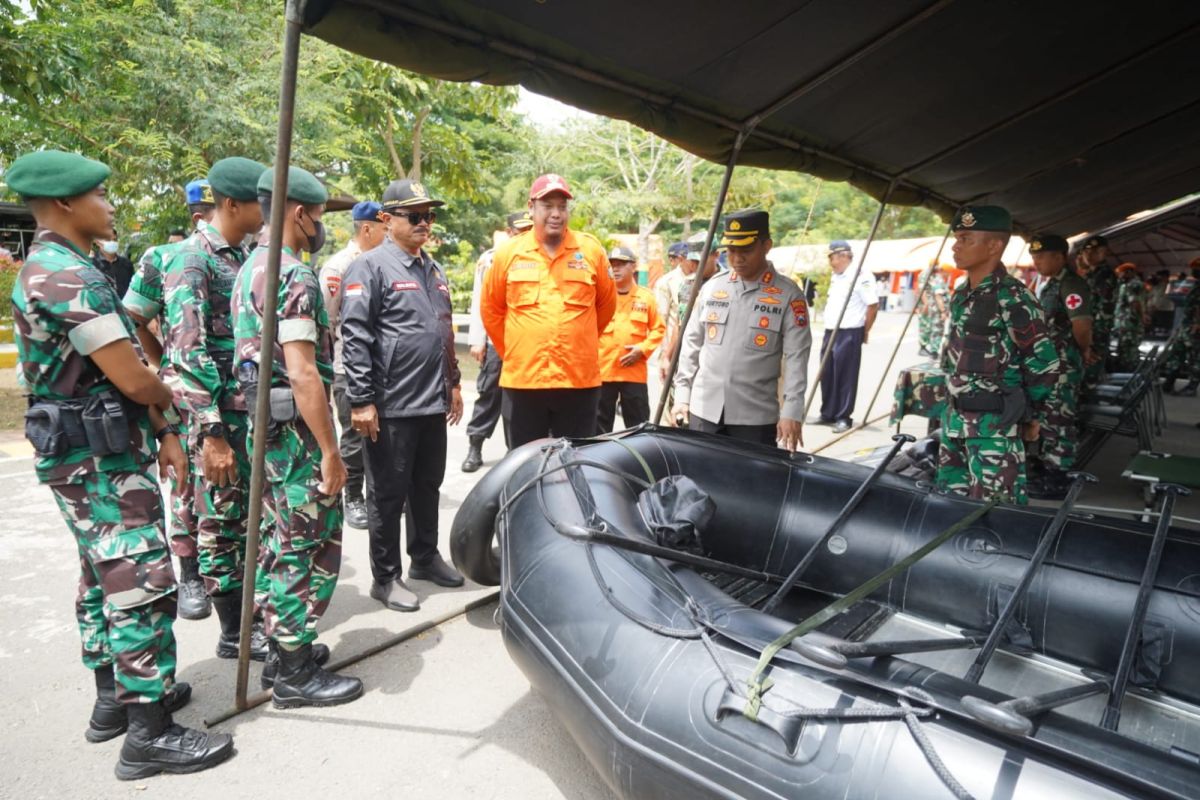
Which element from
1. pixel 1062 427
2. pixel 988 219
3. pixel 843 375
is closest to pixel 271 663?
pixel 988 219

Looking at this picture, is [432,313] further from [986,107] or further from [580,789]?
[986,107]

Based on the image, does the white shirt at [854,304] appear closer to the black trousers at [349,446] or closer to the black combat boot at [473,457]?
the black combat boot at [473,457]

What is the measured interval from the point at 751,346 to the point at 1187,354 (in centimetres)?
1019

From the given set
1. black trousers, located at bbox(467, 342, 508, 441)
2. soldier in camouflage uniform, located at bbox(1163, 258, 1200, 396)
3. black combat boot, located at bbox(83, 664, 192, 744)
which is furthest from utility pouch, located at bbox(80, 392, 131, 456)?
soldier in camouflage uniform, located at bbox(1163, 258, 1200, 396)

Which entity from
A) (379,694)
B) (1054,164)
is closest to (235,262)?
(379,694)

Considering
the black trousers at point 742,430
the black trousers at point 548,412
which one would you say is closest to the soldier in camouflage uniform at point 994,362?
the black trousers at point 742,430

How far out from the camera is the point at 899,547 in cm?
257

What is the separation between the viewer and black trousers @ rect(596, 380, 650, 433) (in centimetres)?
501

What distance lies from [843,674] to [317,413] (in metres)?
1.70

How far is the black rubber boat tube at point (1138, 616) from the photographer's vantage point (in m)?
1.75

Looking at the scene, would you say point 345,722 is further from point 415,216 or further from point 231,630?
point 415,216

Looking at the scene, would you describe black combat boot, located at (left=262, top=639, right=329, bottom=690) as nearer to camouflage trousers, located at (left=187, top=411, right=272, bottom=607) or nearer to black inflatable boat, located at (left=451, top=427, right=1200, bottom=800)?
camouflage trousers, located at (left=187, top=411, right=272, bottom=607)

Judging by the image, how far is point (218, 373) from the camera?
2.52 meters

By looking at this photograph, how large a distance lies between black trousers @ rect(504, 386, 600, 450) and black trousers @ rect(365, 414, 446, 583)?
0.41m
